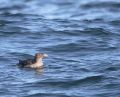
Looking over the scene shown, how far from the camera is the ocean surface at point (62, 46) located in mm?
28422

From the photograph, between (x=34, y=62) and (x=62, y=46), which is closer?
(x=34, y=62)

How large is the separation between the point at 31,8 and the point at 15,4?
234 centimetres

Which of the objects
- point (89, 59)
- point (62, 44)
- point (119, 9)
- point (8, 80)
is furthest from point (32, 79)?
point (119, 9)

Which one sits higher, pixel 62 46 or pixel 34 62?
pixel 62 46

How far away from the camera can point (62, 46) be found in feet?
116

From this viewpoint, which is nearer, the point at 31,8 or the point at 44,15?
the point at 44,15

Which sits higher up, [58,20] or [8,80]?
[58,20]

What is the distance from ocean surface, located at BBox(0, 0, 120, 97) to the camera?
28.4m

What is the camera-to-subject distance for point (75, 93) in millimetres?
27578

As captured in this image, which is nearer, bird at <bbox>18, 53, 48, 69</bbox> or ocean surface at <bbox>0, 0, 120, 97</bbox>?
ocean surface at <bbox>0, 0, 120, 97</bbox>

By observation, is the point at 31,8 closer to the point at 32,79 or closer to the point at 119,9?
the point at 119,9

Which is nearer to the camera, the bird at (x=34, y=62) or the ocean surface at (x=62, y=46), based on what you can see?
the ocean surface at (x=62, y=46)

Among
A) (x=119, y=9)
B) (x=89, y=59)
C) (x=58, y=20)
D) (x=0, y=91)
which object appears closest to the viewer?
(x=0, y=91)

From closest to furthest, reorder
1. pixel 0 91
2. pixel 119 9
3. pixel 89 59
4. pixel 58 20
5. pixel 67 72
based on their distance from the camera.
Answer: pixel 0 91
pixel 67 72
pixel 89 59
pixel 58 20
pixel 119 9
